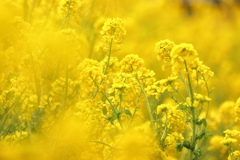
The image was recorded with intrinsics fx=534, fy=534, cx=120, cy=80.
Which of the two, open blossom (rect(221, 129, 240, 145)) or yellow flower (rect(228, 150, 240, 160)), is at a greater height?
open blossom (rect(221, 129, 240, 145))

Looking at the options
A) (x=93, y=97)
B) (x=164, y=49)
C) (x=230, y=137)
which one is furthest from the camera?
(x=230, y=137)

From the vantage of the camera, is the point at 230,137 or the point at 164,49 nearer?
the point at 164,49

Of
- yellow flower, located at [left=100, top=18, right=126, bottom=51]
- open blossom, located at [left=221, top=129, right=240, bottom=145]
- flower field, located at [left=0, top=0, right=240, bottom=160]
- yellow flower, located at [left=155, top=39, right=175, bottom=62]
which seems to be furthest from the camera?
yellow flower, located at [left=100, top=18, right=126, bottom=51]

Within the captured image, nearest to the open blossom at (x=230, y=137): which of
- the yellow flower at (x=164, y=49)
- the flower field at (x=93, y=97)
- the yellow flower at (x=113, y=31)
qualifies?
the flower field at (x=93, y=97)

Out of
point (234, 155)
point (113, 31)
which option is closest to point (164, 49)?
point (113, 31)

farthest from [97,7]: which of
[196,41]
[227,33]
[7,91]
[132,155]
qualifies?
[227,33]

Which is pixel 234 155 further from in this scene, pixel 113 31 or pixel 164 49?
pixel 113 31

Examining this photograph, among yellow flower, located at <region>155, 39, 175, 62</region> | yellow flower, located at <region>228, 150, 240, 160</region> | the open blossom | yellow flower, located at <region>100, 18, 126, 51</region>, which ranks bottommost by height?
yellow flower, located at <region>228, 150, 240, 160</region>

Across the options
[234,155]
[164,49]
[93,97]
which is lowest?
[234,155]

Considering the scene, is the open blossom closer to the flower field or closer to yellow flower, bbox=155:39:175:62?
the flower field

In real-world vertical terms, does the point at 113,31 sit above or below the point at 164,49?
above

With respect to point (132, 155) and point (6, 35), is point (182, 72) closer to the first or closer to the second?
point (132, 155)

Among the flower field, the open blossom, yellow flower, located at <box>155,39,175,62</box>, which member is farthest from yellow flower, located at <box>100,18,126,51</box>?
the open blossom
